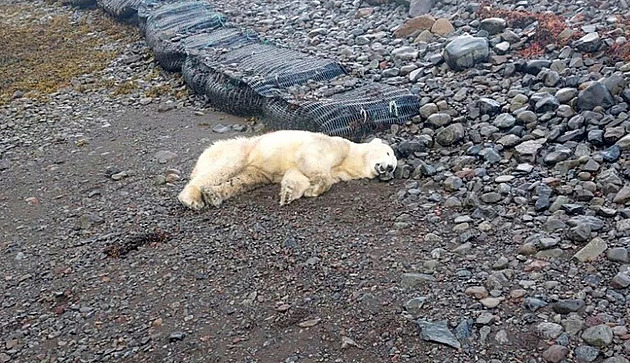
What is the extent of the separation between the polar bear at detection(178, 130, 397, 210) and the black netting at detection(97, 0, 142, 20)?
806cm

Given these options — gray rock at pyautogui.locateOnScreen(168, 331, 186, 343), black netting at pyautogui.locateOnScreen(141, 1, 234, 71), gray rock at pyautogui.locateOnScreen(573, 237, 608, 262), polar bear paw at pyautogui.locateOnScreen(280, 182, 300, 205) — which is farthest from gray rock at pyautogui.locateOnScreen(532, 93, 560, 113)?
black netting at pyautogui.locateOnScreen(141, 1, 234, 71)

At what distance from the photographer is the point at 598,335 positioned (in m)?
3.96

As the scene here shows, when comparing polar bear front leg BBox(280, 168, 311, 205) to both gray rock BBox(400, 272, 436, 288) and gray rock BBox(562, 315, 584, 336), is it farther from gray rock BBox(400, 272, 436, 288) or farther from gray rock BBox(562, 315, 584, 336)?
gray rock BBox(562, 315, 584, 336)

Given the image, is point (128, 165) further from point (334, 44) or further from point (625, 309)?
point (625, 309)

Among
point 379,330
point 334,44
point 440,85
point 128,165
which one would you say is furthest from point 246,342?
point 334,44

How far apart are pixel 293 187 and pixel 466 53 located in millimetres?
3190

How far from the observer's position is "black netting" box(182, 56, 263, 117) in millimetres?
8539

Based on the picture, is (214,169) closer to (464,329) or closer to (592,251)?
(464,329)

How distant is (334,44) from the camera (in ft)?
33.7

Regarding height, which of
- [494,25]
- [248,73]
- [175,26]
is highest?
[494,25]

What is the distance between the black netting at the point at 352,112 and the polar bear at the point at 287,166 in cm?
68

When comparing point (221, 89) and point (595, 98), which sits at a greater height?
point (595, 98)

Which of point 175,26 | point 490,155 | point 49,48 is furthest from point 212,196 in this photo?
point 49,48

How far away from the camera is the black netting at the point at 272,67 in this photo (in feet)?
28.0
